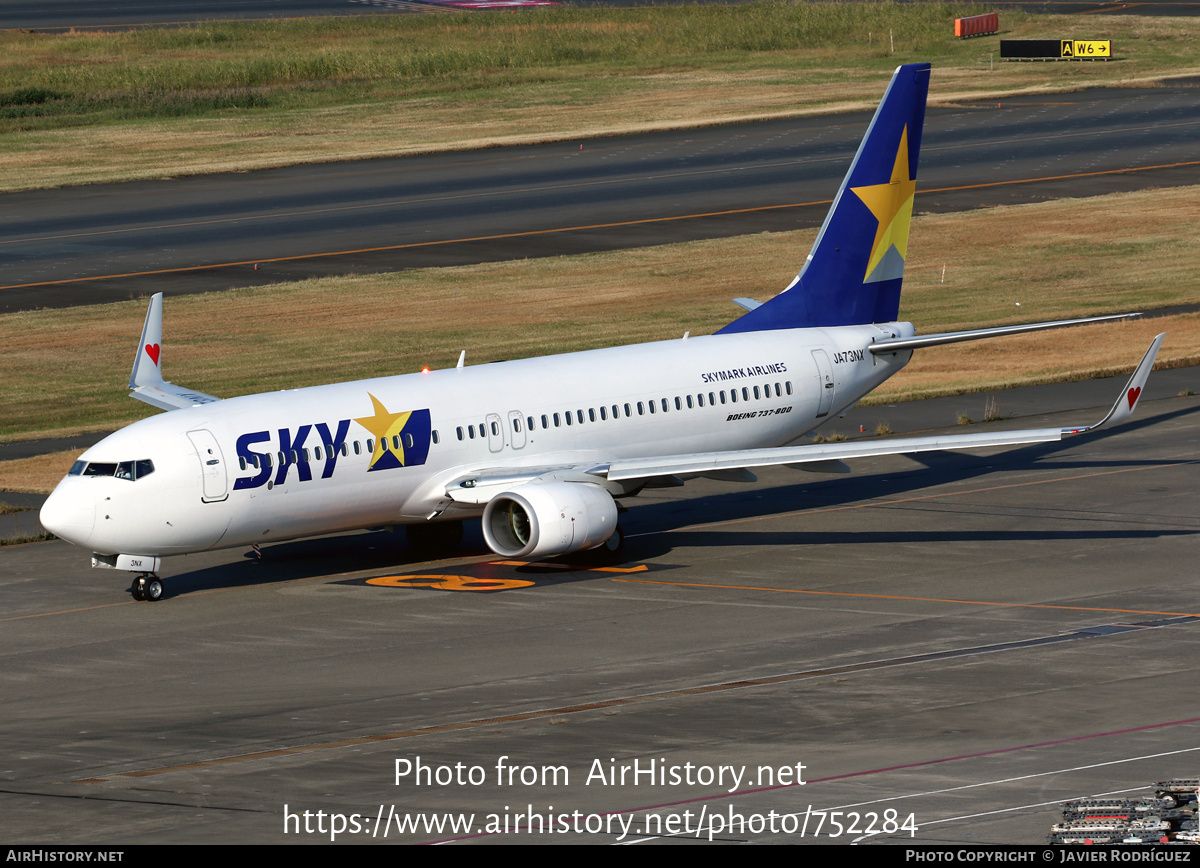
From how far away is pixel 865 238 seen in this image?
1843 inches

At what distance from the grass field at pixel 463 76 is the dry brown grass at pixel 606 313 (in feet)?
98.7

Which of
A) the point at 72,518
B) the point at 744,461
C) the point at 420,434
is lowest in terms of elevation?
the point at 72,518

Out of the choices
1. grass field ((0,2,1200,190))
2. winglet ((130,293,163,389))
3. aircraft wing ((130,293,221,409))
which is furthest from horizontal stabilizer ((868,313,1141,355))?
grass field ((0,2,1200,190))

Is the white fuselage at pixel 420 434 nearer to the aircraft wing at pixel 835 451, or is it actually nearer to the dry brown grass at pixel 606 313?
the aircraft wing at pixel 835 451

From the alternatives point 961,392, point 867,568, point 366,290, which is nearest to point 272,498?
point 867,568

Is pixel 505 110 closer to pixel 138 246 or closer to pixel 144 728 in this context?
pixel 138 246

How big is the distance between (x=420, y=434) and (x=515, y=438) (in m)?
2.34

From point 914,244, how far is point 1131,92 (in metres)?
42.3

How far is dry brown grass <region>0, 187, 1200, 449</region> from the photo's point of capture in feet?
197

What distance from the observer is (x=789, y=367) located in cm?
4422

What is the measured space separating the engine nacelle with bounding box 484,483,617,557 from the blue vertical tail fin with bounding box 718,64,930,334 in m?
9.24

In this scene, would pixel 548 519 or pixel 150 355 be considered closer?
pixel 548 519

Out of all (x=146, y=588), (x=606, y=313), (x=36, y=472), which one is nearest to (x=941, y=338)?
(x=146, y=588)

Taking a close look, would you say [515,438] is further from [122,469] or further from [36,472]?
[36,472]
